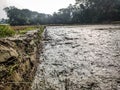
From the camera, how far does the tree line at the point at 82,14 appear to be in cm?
4494

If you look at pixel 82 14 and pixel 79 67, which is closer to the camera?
pixel 79 67

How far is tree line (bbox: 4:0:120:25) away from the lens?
4494 cm

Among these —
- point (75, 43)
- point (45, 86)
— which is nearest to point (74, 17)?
point (75, 43)

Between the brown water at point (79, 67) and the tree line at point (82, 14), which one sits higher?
the tree line at point (82, 14)

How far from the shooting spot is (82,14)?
50.3 m

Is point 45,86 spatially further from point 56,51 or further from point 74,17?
point 74,17

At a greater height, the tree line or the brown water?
the tree line

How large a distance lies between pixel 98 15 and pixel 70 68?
38.7m

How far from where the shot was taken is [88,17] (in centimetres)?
4916

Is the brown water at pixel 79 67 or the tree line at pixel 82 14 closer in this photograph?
the brown water at pixel 79 67

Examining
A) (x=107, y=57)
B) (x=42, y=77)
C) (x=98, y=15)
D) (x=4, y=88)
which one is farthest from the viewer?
(x=98, y=15)

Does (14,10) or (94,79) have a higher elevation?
(14,10)

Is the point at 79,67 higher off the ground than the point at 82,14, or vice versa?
the point at 82,14

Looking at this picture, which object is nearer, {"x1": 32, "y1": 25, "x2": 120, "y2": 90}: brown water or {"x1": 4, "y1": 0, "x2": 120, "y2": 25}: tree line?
{"x1": 32, "y1": 25, "x2": 120, "y2": 90}: brown water
